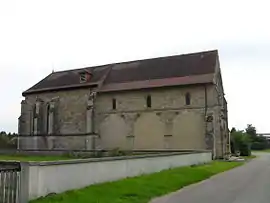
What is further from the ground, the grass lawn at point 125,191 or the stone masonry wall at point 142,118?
the stone masonry wall at point 142,118

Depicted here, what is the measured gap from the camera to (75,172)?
1221 centimetres

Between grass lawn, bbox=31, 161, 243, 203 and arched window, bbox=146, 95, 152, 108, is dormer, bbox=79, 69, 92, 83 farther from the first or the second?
grass lawn, bbox=31, 161, 243, 203

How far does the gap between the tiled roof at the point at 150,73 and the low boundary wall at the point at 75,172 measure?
1003 inches

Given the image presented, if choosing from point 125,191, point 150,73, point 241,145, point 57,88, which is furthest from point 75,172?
point 241,145

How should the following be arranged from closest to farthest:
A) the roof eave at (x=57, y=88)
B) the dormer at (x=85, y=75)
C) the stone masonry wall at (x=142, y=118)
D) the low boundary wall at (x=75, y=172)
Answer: the low boundary wall at (x=75, y=172), the stone masonry wall at (x=142, y=118), the roof eave at (x=57, y=88), the dormer at (x=85, y=75)

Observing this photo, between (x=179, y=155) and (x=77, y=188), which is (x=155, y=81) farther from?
(x=77, y=188)

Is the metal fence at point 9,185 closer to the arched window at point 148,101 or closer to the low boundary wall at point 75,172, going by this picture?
the low boundary wall at point 75,172

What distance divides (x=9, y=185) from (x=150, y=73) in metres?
38.9

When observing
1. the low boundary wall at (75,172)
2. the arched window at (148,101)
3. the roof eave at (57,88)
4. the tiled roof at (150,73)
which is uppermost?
the tiled roof at (150,73)

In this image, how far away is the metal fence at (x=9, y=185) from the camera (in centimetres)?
949

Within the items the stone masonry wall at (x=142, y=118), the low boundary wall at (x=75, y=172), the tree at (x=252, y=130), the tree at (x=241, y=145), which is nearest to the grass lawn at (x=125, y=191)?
the low boundary wall at (x=75, y=172)

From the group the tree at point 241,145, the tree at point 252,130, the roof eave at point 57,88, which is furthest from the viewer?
the tree at point 252,130

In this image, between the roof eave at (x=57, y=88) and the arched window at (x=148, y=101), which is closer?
the arched window at (x=148, y=101)

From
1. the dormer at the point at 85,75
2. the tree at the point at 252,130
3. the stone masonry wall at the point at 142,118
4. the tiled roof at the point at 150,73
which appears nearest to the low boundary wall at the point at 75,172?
the stone masonry wall at the point at 142,118
